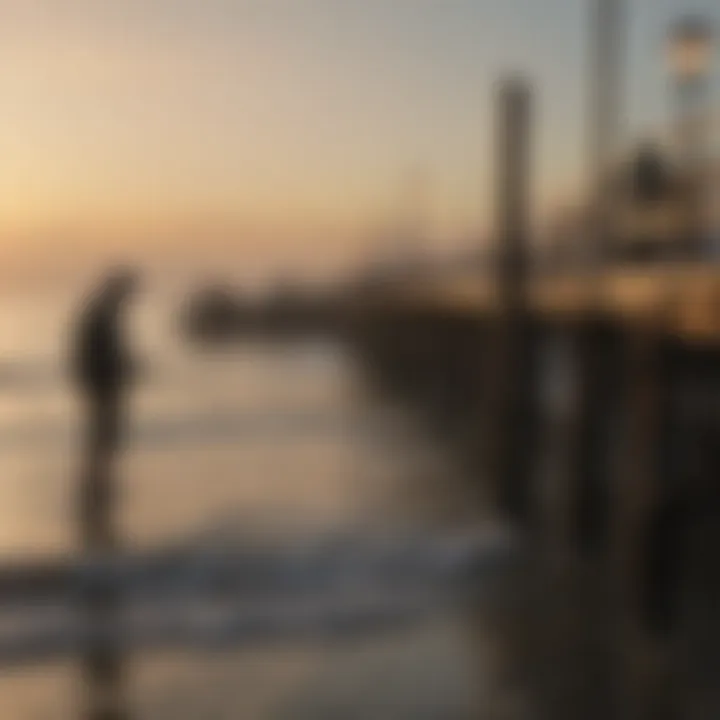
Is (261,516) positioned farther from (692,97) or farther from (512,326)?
(692,97)

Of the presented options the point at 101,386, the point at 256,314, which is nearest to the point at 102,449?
the point at 101,386

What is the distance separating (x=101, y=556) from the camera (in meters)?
3.73

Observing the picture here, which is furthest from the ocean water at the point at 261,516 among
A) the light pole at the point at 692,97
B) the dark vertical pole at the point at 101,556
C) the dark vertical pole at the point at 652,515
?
the light pole at the point at 692,97

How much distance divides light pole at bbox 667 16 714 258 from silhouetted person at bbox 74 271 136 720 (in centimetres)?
158

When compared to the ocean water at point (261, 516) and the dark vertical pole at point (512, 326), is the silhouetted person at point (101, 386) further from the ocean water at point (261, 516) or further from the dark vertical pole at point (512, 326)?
the dark vertical pole at point (512, 326)

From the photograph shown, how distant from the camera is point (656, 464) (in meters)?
2.70

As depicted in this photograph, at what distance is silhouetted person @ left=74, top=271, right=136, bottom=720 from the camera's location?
8.70 feet

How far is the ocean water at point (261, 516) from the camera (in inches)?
101

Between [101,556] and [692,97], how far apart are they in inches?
89.1

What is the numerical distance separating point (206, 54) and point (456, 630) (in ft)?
5.22

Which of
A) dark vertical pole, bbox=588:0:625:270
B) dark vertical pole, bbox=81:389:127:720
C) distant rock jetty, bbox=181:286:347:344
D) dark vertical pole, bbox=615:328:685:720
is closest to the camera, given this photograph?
dark vertical pole, bbox=81:389:127:720

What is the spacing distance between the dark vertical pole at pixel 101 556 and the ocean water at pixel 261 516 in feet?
0.15

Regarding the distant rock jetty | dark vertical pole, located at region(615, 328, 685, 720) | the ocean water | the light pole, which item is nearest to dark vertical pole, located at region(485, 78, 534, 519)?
the ocean water

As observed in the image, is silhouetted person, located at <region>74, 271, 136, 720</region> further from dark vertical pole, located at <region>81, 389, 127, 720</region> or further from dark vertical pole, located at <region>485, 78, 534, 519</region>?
dark vertical pole, located at <region>485, 78, 534, 519</region>
